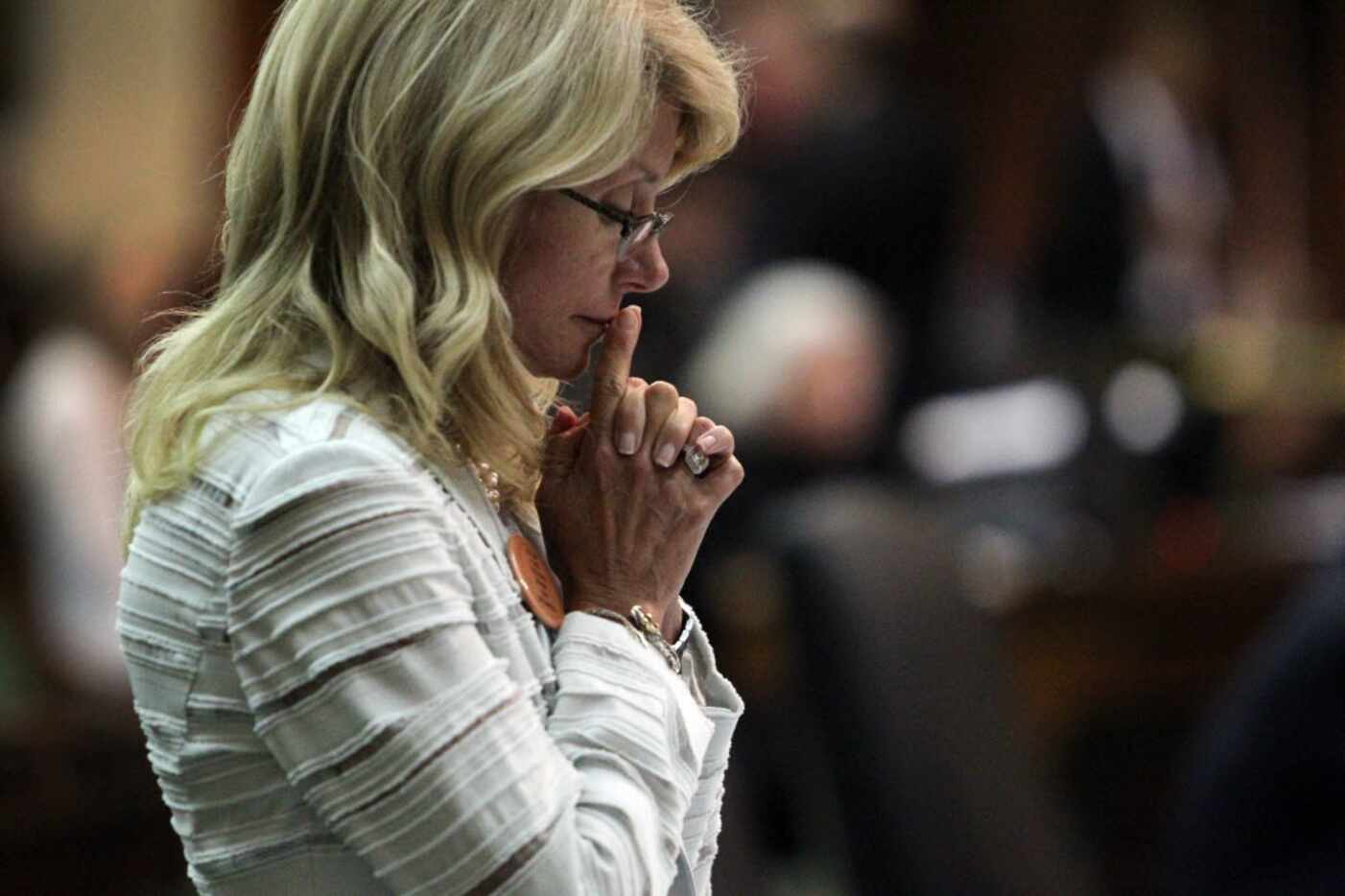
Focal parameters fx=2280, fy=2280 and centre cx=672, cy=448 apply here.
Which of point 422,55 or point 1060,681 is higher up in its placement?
point 422,55

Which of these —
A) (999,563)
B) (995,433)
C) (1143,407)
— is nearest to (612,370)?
(999,563)

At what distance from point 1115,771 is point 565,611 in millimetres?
3598

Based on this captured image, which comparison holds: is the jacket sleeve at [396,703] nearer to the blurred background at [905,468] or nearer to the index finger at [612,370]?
the index finger at [612,370]

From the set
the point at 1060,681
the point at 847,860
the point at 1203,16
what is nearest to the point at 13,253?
the point at 1060,681

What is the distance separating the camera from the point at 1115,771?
5.01 meters

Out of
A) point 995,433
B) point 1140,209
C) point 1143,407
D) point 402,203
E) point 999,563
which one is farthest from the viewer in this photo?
point 1140,209

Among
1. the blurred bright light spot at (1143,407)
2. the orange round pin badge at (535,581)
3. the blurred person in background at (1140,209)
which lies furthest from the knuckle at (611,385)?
the blurred person in background at (1140,209)

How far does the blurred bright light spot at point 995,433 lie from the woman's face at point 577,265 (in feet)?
10.5

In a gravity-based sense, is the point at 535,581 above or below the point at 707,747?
above

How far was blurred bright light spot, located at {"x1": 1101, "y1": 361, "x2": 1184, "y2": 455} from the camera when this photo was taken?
17.6 ft

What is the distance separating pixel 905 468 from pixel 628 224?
319 cm

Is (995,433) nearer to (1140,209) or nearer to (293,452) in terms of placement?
(1140,209)

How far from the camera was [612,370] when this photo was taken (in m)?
1.63

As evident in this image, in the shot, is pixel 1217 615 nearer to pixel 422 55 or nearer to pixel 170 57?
pixel 170 57
